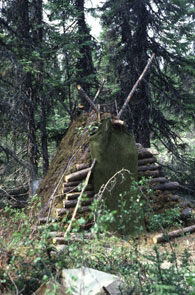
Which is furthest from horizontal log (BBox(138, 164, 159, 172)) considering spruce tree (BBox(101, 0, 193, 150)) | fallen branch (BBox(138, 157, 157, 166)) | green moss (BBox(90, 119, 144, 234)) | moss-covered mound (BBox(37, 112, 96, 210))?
spruce tree (BBox(101, 0, 193, 150))

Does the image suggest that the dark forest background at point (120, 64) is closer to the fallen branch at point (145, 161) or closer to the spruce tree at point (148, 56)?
the spruce tree at point (148, 56)

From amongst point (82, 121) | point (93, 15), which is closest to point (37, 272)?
point (82, 121)

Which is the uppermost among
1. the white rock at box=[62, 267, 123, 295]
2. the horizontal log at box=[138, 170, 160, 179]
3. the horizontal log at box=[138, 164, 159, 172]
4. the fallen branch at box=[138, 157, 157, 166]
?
the fallen branch at box=[138, 157, 157, 166]

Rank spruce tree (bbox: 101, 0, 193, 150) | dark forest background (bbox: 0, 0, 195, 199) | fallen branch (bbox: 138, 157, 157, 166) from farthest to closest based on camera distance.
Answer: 1. spruce tree (bbox: 101, 0, 193, 150)
2. dark forest background (bbox: 0, 0, 195, 199)
3. fallen branch (bbox: 138, 157, 157, 166)

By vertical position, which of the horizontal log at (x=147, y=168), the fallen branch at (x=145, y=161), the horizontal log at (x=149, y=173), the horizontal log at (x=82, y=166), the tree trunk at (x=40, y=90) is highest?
the tree trunk at (x=40, y=90)

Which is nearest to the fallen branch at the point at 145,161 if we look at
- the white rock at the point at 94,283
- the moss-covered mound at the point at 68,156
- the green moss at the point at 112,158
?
the green moss at the point at 112,158

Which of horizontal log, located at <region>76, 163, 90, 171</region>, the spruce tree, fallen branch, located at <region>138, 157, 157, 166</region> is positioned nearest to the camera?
horizontal log, located at <region>76, 163, 90, 171</region>

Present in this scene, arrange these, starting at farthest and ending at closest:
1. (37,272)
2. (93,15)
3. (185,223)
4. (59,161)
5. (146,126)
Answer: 1. (93,15)
2. (146,126)
3. (59,161)
4. (185,223)
5. (37,272)

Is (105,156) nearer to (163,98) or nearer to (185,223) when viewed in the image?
(185,223)

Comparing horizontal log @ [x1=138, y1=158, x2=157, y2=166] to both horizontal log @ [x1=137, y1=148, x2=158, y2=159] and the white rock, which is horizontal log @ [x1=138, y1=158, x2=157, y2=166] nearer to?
horizontal log @ [x1=137, y1=148, x2=158, y2=159]

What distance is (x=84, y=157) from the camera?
25.8ft

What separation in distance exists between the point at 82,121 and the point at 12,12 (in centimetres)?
658

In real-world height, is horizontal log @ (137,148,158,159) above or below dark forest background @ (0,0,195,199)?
below

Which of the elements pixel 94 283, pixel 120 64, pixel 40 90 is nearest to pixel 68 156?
pixel 94 283
